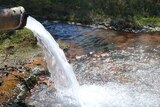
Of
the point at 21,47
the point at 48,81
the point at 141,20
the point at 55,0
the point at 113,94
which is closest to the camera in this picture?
the point at 113,94

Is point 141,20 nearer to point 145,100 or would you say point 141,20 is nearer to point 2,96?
point 145,100

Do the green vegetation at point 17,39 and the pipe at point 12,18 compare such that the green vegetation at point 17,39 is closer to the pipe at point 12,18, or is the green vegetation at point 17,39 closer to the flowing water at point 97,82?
the flowing water at point 97,82

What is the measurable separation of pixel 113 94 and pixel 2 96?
332cm

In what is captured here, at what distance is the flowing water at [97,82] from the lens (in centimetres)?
917

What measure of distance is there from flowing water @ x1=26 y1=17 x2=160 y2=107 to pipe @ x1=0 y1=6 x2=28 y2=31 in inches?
138

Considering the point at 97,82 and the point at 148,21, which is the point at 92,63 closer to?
the point at 97,82

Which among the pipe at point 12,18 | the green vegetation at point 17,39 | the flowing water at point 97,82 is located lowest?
the green vegetation at point 17,39

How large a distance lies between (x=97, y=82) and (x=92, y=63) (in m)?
1.84

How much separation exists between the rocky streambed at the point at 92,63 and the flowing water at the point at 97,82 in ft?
0.10

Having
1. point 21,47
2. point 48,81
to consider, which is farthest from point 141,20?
point 48,81

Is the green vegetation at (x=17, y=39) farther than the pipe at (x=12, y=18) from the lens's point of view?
Yes

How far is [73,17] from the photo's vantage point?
1894 cm

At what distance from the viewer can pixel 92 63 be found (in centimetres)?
1269

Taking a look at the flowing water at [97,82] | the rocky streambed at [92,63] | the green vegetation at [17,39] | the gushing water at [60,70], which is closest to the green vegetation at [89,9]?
the rocky streambed at [92,63]
